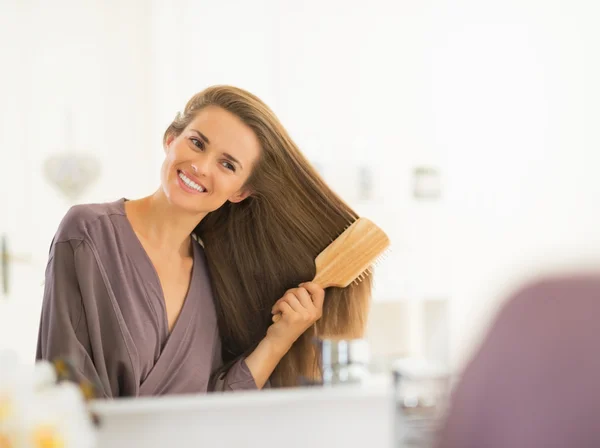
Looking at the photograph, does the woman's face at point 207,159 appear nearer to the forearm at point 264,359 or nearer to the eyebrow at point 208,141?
the eyebrow at point 208,141

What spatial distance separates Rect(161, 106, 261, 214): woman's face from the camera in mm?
875

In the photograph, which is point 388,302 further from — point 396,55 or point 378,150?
point 396,55

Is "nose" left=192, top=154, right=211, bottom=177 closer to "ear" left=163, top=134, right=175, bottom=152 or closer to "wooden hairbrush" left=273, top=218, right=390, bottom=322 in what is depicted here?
"ear" left=163, top=134, right=175, bottom=152

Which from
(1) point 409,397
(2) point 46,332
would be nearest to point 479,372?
(1) point 409,397

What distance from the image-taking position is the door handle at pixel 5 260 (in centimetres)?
216

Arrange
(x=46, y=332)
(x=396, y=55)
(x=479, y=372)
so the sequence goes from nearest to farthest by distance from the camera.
→ (x=479, y=372) → (x=46, y=332) → (x=396, y=55)

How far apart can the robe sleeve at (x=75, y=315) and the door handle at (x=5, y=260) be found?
143 centimetres

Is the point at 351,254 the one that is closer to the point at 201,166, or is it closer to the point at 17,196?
the point at 201,166

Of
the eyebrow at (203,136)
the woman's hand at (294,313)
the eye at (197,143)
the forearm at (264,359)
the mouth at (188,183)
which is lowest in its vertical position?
the forearm at (264,359)

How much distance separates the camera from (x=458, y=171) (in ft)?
8.09

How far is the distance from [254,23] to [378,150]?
551mm

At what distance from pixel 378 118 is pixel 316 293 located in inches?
60.4

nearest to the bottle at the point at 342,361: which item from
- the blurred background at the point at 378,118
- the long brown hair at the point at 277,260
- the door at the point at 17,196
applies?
the long brown hair at the point at 277,260

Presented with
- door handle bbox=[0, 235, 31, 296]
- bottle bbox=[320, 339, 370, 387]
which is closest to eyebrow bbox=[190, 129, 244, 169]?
bottle bbox=[320, 339, 370, 387]
